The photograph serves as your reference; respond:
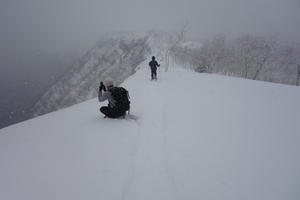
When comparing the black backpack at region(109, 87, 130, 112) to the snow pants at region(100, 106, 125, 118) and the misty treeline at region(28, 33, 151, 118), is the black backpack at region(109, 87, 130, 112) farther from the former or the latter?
the misty treeline at region(28, 33, 151, 118)

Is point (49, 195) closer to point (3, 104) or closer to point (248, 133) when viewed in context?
point (248, 133)

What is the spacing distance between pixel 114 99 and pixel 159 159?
279 cm

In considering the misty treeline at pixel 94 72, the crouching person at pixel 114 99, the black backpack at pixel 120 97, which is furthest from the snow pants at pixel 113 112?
the misty treeline at pixel 94 72

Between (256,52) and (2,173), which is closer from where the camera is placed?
(2,173)

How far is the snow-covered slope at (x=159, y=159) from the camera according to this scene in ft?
7.61

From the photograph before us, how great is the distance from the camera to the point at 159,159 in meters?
3.07

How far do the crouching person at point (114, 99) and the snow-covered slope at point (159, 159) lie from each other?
1.14ft

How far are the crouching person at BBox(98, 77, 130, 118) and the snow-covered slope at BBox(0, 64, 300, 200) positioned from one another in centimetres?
35

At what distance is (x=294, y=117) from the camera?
550cm

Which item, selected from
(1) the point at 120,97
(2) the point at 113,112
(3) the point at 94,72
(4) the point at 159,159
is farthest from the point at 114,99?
(3) the point at 94,72

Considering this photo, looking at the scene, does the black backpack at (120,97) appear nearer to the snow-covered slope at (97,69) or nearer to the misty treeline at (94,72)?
the misty treeline at (94,72)

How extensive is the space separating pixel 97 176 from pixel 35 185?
115 cm

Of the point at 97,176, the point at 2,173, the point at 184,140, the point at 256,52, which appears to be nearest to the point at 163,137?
the point at 184,140

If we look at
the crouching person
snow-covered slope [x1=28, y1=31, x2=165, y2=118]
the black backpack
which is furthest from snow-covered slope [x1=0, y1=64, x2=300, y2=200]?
snow-covered slope [x1=28, y1=31, x2=165, y2=118]
